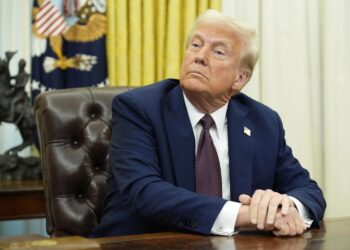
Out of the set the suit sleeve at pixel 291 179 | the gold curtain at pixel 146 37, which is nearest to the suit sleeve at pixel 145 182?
the suit sleeve at pixel 291 179

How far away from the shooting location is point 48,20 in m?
3.46

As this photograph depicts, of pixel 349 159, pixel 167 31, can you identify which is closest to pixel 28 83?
pixel 167 31

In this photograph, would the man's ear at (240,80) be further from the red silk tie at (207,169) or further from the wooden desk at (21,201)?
the wooden desk at (21,201)

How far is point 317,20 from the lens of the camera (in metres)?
4.01

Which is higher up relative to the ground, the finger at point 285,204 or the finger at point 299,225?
the finger at point 285,204

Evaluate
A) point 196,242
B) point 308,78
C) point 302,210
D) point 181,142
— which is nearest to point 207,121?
point 181,142

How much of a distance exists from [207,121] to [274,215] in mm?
539

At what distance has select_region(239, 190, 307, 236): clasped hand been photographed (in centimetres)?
177

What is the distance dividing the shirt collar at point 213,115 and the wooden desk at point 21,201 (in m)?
0.92

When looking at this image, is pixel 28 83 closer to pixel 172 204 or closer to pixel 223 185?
pixel 223 185

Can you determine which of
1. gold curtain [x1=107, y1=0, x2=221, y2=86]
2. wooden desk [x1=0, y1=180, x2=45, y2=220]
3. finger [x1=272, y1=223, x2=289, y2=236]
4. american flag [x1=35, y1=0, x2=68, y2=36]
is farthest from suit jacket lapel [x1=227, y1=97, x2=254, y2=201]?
american flag [x1=35, y1=0, x2=68, y2=36]

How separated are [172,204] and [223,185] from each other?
16.3 inches

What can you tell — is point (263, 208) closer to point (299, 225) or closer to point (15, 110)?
point (299, 225)

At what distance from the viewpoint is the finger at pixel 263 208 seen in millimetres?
1769
